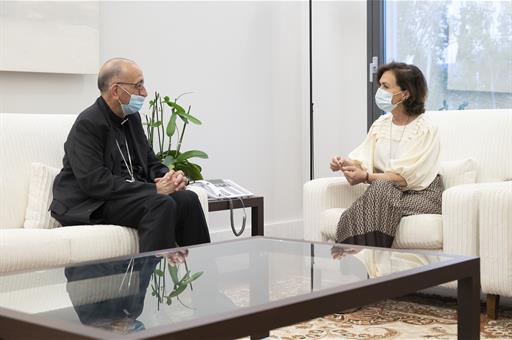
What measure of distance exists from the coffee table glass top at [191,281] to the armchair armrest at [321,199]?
134 centimetres

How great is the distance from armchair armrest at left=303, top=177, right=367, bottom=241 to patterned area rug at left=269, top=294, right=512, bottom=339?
1.60ft

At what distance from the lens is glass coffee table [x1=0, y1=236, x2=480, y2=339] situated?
1.68 meters

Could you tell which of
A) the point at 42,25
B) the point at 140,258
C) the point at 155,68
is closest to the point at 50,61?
the point at 42,25

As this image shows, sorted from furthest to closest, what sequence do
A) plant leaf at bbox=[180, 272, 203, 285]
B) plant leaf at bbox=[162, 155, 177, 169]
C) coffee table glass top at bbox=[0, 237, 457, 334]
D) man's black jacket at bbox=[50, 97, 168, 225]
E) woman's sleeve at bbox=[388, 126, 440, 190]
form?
plant leaf at bbox=[162, 155, 177, 169] < woman's sleeve at bbox=[388, 126, 440, 190] < man's black jacket at bbox=[50, 97, 168, 225] < plant leaf at bbox=[180, 272, 203, 285] < coffee table glass top at bbox=[0, 237, 457, 334]

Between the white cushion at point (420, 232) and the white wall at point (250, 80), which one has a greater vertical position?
the white wall at point (250, 80)

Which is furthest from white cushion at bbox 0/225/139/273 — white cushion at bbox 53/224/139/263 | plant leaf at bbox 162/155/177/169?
plant leaf at bbox 162/155/177/169

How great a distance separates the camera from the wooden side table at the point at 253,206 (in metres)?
4.28

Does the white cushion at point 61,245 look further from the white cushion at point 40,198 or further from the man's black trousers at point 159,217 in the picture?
the white cushion at point 40,198

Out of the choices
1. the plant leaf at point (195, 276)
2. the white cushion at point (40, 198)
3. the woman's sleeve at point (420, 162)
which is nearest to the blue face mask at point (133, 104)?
→ the white cushion at point (40, 198)

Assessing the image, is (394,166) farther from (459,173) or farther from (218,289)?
(218,289)

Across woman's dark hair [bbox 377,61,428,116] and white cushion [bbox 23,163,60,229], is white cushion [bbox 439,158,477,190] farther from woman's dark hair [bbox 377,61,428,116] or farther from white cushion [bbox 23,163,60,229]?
white cushion [bbox 23,163,60,229]

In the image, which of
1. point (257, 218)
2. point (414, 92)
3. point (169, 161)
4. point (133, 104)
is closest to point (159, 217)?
point (133, 104)

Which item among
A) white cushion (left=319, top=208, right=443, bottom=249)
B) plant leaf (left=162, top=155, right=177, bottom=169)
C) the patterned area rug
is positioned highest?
plant leaf (left=162, top=155, right=177, bottom=169)

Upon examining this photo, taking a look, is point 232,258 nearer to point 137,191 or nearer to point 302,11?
point 137,191
